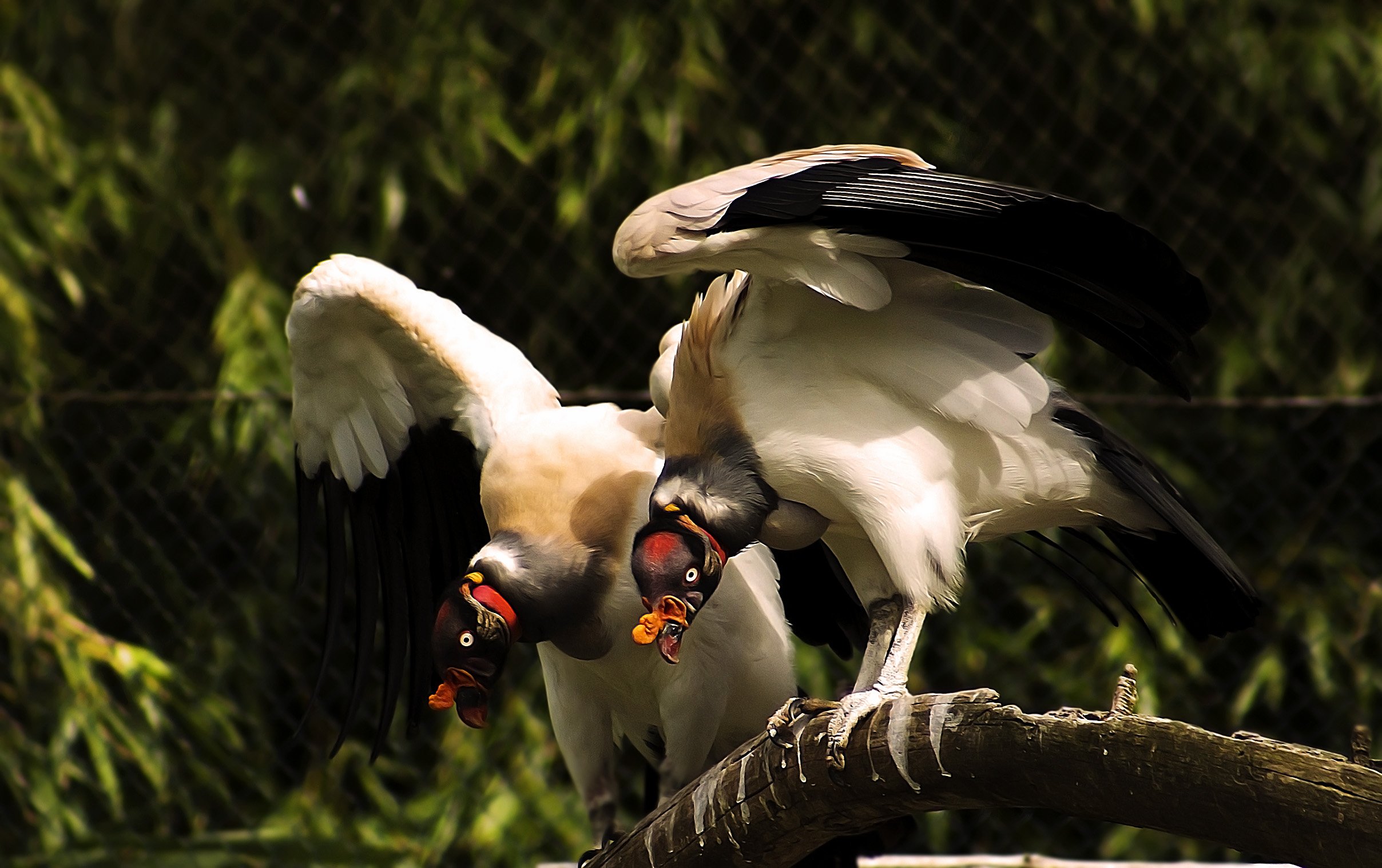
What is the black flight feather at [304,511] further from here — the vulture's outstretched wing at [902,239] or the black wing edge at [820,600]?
the vulture's outstretched wing at [902,239]

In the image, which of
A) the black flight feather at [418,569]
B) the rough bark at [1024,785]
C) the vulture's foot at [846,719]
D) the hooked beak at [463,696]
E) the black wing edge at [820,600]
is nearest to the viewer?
the rough bark at [1024,785]

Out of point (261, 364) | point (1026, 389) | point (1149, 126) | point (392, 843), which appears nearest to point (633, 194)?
point (261, 364)

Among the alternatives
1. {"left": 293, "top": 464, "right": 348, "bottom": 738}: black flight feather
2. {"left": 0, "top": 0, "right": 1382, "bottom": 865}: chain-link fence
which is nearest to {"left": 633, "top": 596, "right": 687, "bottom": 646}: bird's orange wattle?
{"left": 293, "top": 464, "right": 348, "bottom": 738}: black flight feather

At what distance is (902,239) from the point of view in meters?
1.63

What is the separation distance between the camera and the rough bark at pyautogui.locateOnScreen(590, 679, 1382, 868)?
3.72 feet

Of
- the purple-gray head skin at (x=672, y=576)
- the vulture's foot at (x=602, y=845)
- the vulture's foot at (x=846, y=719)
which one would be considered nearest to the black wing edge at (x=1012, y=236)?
the purple-gray head skin at (x=672, y=576)

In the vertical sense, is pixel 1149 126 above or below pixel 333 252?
above

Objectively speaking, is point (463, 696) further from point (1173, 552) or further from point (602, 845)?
point (1173, 552)

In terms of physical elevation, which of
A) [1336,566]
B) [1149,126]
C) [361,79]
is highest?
[1149,126]

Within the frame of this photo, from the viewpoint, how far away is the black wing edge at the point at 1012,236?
1575 millimetres

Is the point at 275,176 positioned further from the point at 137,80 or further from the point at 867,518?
the point at 867,518

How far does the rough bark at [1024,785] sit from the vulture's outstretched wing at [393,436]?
0.67 m

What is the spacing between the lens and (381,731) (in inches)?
90.9

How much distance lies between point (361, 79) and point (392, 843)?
1.71 m
